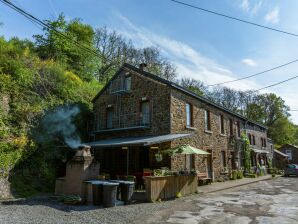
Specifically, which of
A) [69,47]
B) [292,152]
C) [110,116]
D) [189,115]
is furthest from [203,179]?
[292,152]

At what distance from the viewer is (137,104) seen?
1766 cm

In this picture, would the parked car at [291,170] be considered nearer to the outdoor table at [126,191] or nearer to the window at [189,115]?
the window at [189,115]

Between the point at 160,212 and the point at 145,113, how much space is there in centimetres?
893

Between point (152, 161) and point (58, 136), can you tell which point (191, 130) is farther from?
point (58, 136)

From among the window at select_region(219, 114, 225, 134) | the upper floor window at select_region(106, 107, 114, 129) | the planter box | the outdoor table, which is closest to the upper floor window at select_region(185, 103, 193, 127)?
the planter box

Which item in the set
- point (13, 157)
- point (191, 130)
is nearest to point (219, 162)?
point (191, 130)

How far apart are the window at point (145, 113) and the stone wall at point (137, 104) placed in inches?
10.8

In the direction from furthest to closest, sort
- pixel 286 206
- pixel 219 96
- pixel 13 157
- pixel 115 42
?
1. pixel 219 96
2. pixel 115 42
3. pixel 13 157
4. pixel 286 206

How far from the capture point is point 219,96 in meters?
46.7

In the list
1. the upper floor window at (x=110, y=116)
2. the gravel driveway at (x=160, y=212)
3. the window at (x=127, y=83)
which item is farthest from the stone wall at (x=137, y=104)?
the gravel driveway at (x=160, y=212)

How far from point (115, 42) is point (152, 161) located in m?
27.2

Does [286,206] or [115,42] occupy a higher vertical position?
[115,42]

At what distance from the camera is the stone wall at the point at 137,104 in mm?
15805

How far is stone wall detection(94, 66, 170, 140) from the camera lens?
51.9 feet
